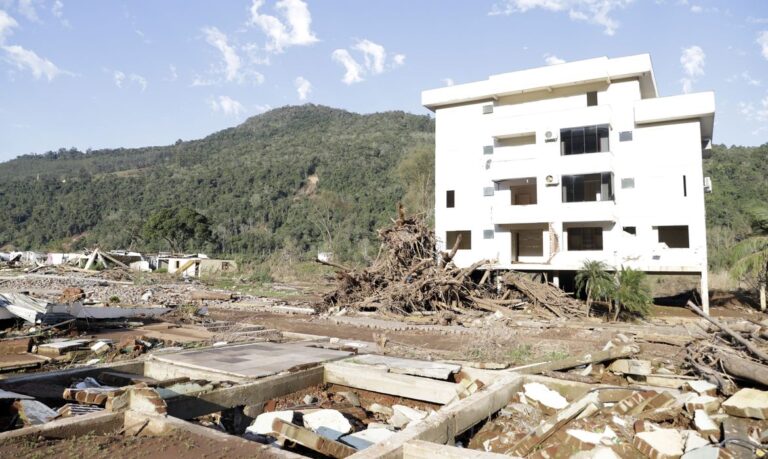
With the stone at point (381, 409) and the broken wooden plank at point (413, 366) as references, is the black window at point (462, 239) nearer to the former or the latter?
the broken wooden plank at point (413, 366)

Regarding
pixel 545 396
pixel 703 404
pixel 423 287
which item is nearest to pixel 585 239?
pixel 423 287

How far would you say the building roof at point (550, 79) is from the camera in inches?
949

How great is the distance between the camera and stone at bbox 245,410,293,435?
6363 mm

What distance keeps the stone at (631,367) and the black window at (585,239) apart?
1646cm

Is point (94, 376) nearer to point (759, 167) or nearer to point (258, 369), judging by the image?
point (258, 369)

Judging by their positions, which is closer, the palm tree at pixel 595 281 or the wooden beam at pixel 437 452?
the wooden beam at pixel 437 452

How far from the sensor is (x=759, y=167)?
1829 inches

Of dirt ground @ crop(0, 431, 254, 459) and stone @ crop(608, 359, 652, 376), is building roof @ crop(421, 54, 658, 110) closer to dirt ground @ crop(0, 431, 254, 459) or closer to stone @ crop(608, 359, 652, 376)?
stone @ crop(608, 359, 652, 376)

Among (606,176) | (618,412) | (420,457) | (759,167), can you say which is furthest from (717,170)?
(420,457)

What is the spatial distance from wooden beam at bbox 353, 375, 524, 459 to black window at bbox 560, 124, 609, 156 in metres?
18.9

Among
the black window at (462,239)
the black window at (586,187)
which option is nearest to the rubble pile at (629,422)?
the black window at (586,187)

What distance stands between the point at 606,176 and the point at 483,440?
20.5 metres

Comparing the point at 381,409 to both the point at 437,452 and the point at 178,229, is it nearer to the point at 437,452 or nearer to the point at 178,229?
the point at 437,452

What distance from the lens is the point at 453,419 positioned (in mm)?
5887
